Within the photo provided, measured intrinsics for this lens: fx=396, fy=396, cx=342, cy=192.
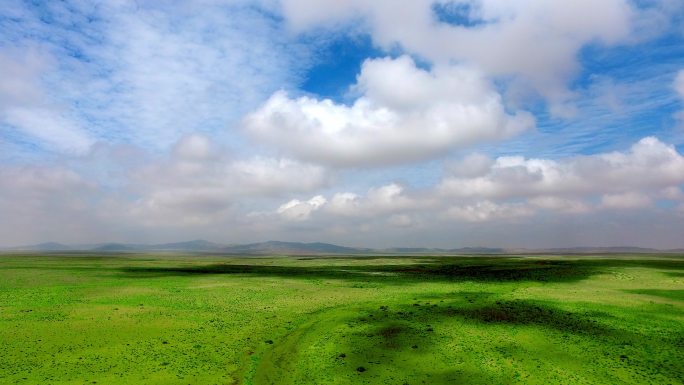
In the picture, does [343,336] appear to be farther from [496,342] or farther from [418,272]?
[418,272]

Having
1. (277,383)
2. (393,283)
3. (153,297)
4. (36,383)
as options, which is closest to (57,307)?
(153,297)

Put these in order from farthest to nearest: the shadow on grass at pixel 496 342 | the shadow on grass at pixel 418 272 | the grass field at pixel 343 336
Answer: the shadow on grass at pixel 418 272, the shadow on grass at pixel 496 342, the grass field at pixel 343 336

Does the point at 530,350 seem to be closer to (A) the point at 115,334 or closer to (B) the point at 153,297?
(A) the point at 115,334

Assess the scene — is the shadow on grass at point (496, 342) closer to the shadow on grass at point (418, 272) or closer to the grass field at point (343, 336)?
the grass field at point (343, 336)

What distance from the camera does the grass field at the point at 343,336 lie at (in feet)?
98.3

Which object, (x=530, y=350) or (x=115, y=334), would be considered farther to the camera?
(x=115, y=334)

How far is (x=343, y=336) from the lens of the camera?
39.7 m

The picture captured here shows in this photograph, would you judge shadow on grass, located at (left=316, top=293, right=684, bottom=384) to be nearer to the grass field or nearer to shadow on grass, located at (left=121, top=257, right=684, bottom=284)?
the grass field

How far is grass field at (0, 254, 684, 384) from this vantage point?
30.0 m

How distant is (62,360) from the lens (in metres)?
32.2

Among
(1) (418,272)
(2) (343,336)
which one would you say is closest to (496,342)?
(2) (343,336)

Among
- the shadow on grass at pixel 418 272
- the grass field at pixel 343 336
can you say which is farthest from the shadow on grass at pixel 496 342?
the shadow on grass at pixel 418 272

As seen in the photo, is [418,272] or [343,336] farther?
[418,272]

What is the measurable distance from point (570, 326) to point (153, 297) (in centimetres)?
5688
